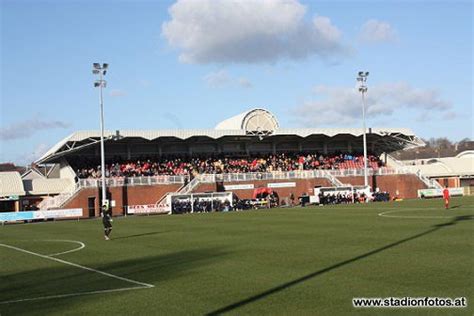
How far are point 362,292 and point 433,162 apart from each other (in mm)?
90520

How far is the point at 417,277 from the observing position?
1426cm

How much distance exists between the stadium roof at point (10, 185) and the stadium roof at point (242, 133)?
351 cm

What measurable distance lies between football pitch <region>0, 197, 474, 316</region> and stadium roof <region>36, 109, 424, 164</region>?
41.7 metres

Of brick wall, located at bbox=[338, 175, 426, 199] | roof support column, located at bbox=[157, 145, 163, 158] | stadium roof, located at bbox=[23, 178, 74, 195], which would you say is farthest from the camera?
roof support column, located at bbox=[157, 145, 163, 158]

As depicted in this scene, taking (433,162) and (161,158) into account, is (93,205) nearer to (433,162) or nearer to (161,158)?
(161,158)

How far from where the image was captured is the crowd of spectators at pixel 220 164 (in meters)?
71.2

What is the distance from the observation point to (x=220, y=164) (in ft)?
253

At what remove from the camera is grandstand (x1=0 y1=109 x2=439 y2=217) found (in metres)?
67.0

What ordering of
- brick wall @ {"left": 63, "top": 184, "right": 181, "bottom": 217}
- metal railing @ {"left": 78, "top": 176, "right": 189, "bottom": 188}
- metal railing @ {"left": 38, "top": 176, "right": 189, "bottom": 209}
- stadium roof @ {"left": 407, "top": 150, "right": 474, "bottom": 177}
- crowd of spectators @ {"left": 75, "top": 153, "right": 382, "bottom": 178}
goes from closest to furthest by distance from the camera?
metal railing @ {"left": 38, "top": 176, "right": 189, "bottom": 209} → brick wall @ {"left": 63, "top": 184, "right": 181, "bottom": 217} → metal railing @ {"left": 78, "top": 176, "right": 189, "bottom": 188} → crowd of spectators @ {"left": 75, "top": 153, "right": 382, "bottom": 178} → stadium roof @ {"left": 407, "top": 150, "right": 474, "bottom": 177}

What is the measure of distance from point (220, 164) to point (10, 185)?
83.7 ft

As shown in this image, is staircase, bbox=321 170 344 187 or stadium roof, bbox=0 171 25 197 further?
staircase, bbox=321 170 344 187

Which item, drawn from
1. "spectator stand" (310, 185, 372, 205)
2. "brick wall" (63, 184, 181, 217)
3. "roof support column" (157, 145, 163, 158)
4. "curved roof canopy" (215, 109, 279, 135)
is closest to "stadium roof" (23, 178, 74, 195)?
"brick wall" (63, 184, 181, 217)

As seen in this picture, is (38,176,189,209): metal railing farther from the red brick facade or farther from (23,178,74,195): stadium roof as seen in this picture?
(23,178,74,195): stadium roof

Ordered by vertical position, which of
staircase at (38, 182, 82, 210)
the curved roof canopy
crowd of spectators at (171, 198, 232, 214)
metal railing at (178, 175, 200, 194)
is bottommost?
crowd of spectators at (171, 198, 232, 214)
